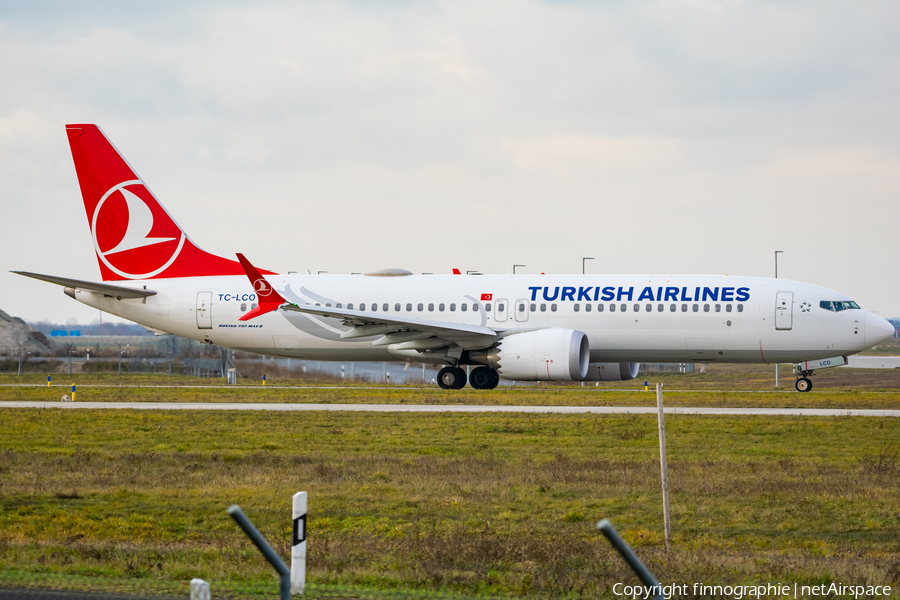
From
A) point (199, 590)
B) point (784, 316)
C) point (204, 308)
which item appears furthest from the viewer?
point (204, 308)

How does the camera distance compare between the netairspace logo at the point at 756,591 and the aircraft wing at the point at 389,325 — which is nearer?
the netairspace logo at the point at 756,591

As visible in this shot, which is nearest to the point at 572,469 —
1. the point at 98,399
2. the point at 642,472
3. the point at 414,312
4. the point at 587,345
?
the point at 642,472

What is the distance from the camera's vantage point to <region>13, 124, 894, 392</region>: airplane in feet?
102

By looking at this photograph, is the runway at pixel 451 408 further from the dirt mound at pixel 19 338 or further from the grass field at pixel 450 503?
the dirt mound at pixel 19 338

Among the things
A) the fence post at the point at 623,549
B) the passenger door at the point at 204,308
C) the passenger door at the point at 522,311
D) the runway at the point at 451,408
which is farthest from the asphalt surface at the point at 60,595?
the passenger door at the point at 204,308

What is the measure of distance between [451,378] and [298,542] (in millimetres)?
27317

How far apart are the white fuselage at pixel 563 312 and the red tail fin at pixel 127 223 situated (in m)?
0.66

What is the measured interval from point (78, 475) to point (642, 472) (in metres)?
8.88

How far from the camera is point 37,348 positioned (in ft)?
235

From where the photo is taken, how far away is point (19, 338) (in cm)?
7350

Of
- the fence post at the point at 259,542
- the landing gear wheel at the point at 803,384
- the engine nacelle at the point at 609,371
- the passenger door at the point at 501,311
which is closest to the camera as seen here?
the fence post at the point at 259,542

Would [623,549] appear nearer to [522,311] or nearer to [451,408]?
[451,408]

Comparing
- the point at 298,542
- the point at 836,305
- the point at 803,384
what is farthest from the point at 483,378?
the point at 298,542

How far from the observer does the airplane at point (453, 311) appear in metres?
31.2
